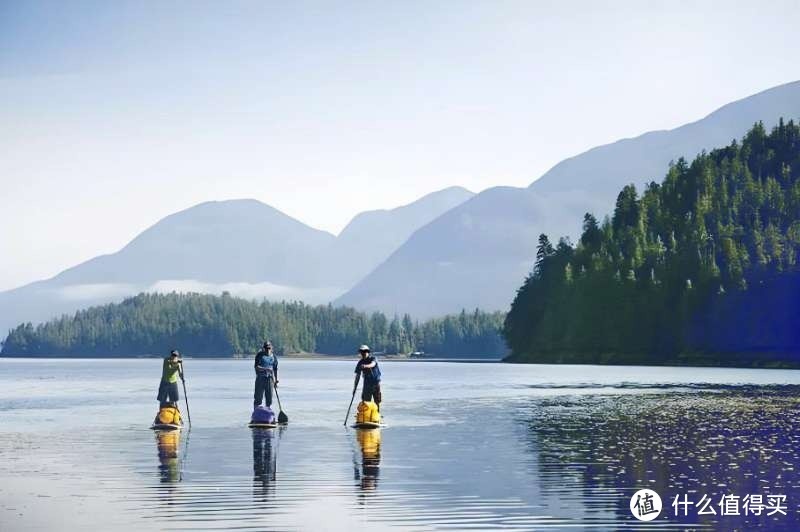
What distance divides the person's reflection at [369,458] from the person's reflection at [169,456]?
481 centimetres

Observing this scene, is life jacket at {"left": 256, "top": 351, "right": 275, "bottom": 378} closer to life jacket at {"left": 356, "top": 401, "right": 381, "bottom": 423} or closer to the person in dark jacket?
the person in dark jacket

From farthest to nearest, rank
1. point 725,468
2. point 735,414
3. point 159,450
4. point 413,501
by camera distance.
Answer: point 735,414 → point 159,450 → point 725,468 → point 413,501

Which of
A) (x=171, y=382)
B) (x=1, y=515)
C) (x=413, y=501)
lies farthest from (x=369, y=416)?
(x=1, y=515)

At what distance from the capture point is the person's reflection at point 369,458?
33.5 m

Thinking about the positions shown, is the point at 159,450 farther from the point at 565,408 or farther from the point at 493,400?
the point at 493,400

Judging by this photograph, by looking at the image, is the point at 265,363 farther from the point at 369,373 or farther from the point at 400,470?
the point at 400,470

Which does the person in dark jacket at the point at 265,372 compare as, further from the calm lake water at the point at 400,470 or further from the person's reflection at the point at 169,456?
the person's reflection at the point at 169,456

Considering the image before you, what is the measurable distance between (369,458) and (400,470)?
12.6 feet

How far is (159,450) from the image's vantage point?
141 ft

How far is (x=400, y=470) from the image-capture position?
36.2 m

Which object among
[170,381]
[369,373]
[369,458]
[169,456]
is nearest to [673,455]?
[369,458]

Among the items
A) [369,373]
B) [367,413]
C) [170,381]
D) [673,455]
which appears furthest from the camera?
[170,381]

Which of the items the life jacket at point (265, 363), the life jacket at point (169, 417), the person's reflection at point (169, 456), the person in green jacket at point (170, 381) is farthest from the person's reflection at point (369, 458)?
the person in green jacket at point (170, 381)

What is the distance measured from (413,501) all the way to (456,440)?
17844mm
